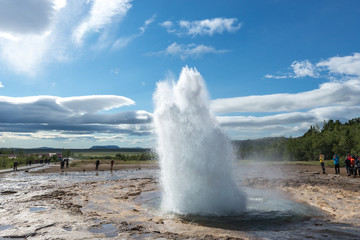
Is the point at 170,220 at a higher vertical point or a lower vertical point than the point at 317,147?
lower

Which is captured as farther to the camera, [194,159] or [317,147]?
[317,147]

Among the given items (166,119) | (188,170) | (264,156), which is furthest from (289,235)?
(264,156)

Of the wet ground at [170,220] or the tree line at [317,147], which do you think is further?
the tree line at [317,147]

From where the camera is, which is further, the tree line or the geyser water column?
the tree line

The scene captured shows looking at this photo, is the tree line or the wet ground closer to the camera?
the wet ground

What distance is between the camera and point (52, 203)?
12961 millimetres

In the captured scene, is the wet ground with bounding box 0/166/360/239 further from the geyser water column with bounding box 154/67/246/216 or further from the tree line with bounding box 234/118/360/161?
the tree line with bounding box 234/118/360/161

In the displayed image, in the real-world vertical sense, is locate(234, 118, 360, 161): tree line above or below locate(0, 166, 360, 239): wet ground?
above

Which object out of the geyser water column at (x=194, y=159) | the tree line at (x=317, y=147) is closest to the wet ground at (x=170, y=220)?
the geyser water column at (x=194, y=159)

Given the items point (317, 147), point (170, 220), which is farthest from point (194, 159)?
point (317, 147)

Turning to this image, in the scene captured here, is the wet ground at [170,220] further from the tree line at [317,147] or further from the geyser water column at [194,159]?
the tree line at [317,147]

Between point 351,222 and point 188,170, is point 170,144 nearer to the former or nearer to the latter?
point 188,170

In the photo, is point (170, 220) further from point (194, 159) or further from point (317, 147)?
point (317, 147)

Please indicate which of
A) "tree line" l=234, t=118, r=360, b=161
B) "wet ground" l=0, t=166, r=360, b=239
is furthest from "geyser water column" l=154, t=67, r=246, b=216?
"tree line" l=234, t=118, r=360, b=161
